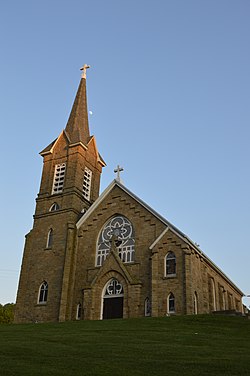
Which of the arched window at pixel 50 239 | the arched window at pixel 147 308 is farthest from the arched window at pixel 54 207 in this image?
the arched window at pixel 147 308

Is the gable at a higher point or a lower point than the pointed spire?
lower

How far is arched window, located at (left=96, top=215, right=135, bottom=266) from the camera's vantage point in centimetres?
3174

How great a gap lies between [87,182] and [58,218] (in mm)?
4495

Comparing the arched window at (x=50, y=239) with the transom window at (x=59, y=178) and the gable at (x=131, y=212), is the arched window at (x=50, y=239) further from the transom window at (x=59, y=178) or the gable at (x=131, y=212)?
the transom window at (x=59, y=178)

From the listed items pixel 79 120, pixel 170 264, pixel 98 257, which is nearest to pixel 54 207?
pixel 98 257

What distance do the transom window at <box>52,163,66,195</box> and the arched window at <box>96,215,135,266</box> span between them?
19.2ft

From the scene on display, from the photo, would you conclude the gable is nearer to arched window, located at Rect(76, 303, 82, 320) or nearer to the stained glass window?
the stained glass window

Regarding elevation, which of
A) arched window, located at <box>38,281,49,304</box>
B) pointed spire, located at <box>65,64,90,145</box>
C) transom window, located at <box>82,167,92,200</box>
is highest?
pointed spire, located at <box>65,64,90,145</box>

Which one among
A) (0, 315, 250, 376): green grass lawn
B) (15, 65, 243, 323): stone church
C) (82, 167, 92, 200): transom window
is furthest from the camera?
(82, 167, 92, 200): transom window

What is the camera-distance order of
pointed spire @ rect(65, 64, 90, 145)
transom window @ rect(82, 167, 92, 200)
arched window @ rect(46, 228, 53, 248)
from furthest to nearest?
1. pointed spire @ rect(65, 64, 90, 145)
2. transom window @ rect(82, 167, 92, 200)
3. arched window @ rect(46, 228, 53, 248)

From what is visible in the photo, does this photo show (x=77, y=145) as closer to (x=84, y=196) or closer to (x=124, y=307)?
(x=84, y=196)

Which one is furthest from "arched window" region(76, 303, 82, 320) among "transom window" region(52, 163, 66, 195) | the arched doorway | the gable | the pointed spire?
the pointed spire

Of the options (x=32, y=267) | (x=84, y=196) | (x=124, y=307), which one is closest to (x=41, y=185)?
A: (x=84, y=196)

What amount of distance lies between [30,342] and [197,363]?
648 centimetres
